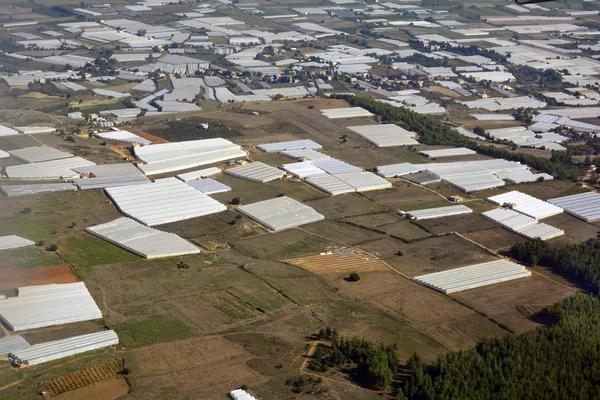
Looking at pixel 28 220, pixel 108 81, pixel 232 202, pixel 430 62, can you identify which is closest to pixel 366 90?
pixel 430 62

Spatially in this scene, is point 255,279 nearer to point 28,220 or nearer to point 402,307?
point 402,307

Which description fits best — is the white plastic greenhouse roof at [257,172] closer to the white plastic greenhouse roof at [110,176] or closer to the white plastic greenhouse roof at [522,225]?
the white plastic greenhouse roof at [110,176]

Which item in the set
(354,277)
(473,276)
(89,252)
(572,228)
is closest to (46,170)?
(89,252)

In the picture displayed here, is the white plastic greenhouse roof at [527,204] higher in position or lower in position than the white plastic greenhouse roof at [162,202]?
higher

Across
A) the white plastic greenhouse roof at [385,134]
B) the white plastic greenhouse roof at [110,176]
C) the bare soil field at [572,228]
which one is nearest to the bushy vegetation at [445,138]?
the white plastic greenhouse roof at [385,134]

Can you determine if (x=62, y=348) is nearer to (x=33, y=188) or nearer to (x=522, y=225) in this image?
(x=33, y=188)

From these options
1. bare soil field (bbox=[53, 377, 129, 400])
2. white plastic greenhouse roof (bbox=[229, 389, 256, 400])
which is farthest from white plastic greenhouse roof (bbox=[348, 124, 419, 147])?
bare soil field (bbox=[53, 377, 129, 400])

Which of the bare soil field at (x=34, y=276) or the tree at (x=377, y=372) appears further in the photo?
the bare soil field at (x=34, y=276)
